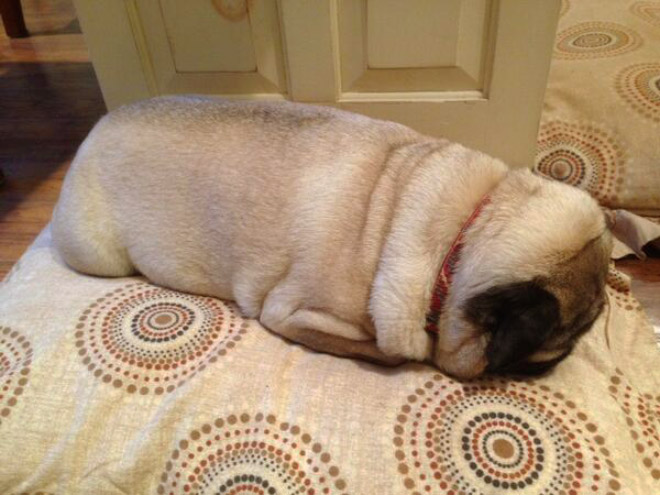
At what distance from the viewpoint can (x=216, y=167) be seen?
137 cm

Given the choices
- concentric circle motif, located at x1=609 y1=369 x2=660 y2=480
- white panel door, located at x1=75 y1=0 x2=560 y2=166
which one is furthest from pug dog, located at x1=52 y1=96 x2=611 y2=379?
white panel door, located at x1=75 y1=0 x2=560 y2=166

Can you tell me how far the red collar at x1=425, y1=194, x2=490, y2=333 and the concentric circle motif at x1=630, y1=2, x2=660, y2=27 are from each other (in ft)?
6.26

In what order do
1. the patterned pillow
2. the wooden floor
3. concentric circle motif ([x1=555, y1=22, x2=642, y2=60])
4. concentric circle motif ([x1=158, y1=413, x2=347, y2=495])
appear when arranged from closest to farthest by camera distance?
concentric circle motif ([x1=158, y1=413, x2=347, y2=495])
the patterned pillow
the wooden floor
concentric circle motif ([x1=555, y1=22, x2=642, y2=60])

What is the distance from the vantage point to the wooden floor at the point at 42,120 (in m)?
2.04

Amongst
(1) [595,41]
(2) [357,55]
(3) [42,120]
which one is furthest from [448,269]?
(3) [42,120]

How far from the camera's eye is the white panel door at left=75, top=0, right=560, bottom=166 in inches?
64.4

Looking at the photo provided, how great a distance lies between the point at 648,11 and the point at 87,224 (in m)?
2.57

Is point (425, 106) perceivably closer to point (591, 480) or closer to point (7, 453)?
point (591, 480)

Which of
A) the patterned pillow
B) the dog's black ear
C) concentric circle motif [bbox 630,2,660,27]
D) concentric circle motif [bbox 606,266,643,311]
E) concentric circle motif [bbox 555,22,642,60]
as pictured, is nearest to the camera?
the dog's black ear

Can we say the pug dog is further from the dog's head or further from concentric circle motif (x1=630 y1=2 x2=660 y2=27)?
concentric circle motif (x1=630 y1=2 x2=660 y2=27)

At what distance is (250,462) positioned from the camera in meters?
1.16

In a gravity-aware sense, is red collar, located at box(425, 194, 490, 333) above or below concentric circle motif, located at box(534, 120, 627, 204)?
above

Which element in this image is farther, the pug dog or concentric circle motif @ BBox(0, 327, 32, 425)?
concentric circle motif @ BBox(0, 327, 32, 425)

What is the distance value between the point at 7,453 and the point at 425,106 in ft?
4.89
